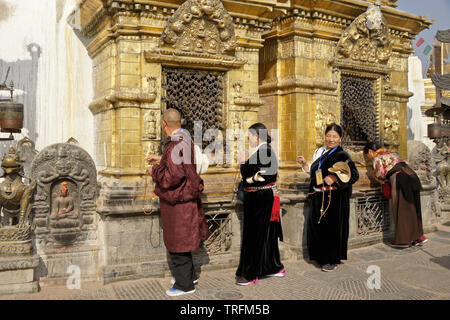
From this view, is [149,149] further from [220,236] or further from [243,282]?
[243,282]

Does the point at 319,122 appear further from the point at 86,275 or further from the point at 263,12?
the point at 86,275

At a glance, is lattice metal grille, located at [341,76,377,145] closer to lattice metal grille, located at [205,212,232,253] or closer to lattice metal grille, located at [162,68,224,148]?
lattice metal grille, located at [162,68,224,148]

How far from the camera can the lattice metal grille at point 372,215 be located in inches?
282

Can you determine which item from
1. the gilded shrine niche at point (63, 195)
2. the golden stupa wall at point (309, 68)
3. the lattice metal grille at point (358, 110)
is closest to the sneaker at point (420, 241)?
the golden stupa wall at point (309, 68)

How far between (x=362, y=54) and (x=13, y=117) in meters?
5.70

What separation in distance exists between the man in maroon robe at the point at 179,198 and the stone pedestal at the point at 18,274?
5.07 ft

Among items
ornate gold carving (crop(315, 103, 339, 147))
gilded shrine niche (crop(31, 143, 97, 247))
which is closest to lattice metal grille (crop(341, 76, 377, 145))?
ornate gold carving (crop(315, 103, 339, 147))

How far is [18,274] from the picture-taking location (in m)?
4.61

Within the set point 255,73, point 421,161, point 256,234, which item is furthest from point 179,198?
point 421,161

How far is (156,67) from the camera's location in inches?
216

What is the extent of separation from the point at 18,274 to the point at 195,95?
3.18m

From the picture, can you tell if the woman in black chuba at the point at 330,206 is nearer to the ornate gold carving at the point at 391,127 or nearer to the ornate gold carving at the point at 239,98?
the ornate gold carving at the point at 239,98

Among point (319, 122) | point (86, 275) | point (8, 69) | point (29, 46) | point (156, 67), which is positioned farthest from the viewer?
point (319, 122)
